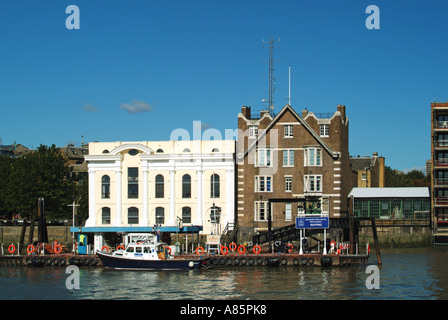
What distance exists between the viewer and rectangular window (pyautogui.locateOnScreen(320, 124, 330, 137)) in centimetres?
8625

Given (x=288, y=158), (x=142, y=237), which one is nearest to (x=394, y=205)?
(x=288, y=158)

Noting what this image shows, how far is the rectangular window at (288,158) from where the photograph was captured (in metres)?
85.8

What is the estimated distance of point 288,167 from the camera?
85750 mm

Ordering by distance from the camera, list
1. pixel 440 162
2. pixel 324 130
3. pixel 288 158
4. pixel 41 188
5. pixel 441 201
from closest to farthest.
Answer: pixel 288 158 < pixel 324 130 < pixel 441 201 < pixel 440 162 < pixel 41 188

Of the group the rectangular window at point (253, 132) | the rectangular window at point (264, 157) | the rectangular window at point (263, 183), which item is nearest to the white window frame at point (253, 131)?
the rectangular window at point (253, 132)

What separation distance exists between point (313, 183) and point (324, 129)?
6.80 metres

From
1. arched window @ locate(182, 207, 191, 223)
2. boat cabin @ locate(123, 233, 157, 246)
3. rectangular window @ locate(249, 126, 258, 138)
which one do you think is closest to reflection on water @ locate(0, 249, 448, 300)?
boat cabin @ locate(123, 233, 157, 246)

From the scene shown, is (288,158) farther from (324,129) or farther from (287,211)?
(287,211)

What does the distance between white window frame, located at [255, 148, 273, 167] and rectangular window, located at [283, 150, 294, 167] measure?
1675 millimetres

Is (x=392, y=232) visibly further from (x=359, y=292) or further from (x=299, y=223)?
(x=359, y=292)

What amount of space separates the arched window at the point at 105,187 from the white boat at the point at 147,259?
67.7 ft
